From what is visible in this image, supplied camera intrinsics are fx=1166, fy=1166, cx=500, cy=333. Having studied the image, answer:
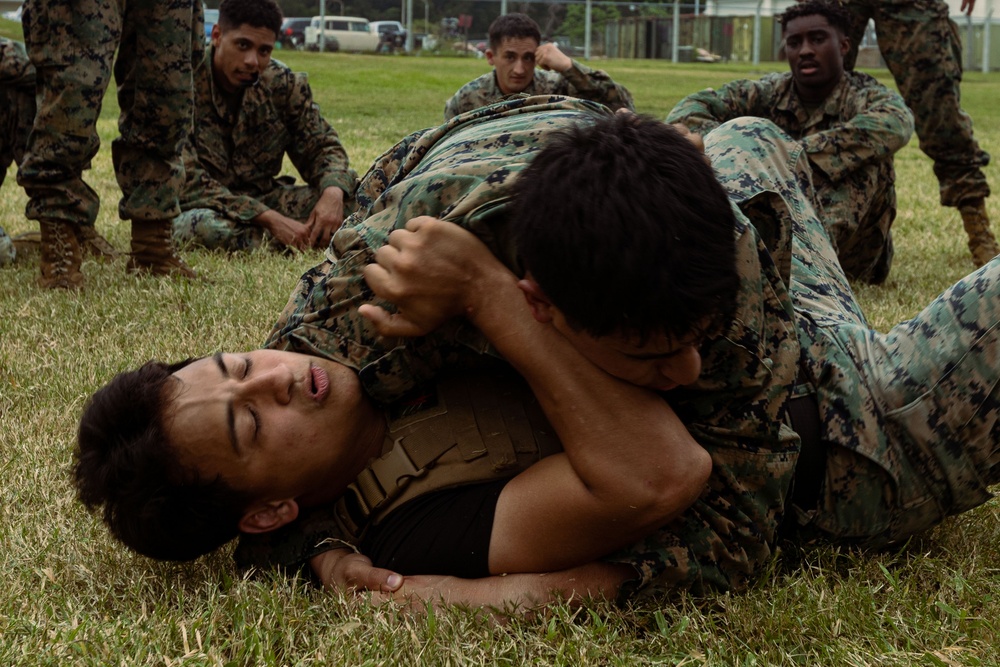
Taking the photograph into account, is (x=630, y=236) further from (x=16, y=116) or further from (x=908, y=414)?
(x=16, y=116)

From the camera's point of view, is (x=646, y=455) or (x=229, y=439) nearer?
(x=646, y=455)

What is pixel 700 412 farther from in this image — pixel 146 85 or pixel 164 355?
pixel 146 85

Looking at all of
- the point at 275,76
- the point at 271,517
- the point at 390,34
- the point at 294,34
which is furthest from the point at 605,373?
the point at 294,34

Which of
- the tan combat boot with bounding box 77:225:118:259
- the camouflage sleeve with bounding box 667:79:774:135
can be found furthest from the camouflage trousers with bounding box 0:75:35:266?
the camouflage sleeve with bounding box 667:79:774:135

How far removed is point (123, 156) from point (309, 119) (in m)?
1.76

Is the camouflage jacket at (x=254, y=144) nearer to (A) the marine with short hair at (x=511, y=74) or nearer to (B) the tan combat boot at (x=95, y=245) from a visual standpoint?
(B) the tan combat boot at (x=95, y=245)

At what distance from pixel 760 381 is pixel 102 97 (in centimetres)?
351

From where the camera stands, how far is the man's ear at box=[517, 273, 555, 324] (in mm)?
2036

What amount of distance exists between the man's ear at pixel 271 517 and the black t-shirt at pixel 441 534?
0.18 meters

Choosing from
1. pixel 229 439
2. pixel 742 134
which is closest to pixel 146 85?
pixel 742 134

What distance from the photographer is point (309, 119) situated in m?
6.83

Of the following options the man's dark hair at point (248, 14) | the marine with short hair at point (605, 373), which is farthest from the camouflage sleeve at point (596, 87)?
the marine with short hair at point (605, 373)

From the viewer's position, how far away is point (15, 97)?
18.9 ft

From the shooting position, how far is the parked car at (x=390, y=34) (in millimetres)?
35375
